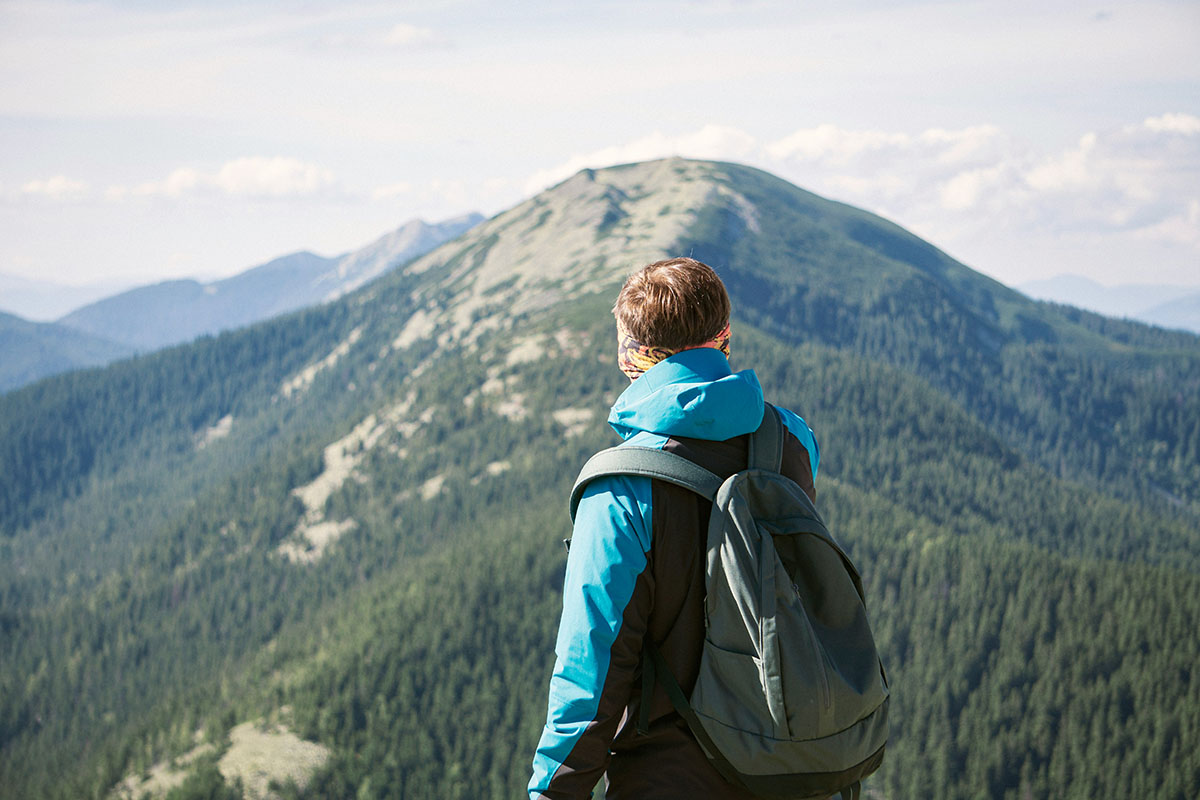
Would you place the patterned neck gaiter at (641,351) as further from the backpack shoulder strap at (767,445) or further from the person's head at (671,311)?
the backpack shoulder strap at (767,445)

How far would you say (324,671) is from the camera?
128 meters

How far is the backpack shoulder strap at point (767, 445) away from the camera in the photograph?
18.0 ft

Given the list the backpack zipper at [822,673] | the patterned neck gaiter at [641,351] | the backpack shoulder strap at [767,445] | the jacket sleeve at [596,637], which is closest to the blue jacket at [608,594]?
the jacket sleeve at [596,637]

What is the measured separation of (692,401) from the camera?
17.5 feet

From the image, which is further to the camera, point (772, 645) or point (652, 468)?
point (652, 468)

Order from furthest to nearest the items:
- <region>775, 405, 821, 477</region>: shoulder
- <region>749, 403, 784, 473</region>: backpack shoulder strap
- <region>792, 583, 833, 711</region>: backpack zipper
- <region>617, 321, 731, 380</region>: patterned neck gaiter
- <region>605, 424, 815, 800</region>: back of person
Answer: <region>775, 405, 821, 477</region>: shoulder < <region>617, 321, 731, 380</region>: patterned neck gaiter < <region>749, 403, 784, 473</region>: backpack shoulder strap < <region>605, 424, 815, 800</region>: back of person < <region>792, 583, 833, 711</region>: backpack zipper

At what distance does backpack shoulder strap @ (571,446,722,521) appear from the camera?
5215mm

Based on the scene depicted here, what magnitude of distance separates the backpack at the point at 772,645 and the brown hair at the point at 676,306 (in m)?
0.77

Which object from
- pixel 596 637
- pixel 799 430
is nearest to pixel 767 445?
pixel 799 430

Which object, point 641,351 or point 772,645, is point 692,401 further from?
point 772,645

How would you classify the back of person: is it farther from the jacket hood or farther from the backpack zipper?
the backpack zipper

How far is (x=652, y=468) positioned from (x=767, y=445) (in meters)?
0.80

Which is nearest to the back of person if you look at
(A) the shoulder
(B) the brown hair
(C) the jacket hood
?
(C) the jacket hood

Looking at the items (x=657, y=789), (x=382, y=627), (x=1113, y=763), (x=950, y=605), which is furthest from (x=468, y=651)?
(x=657, y=789)
